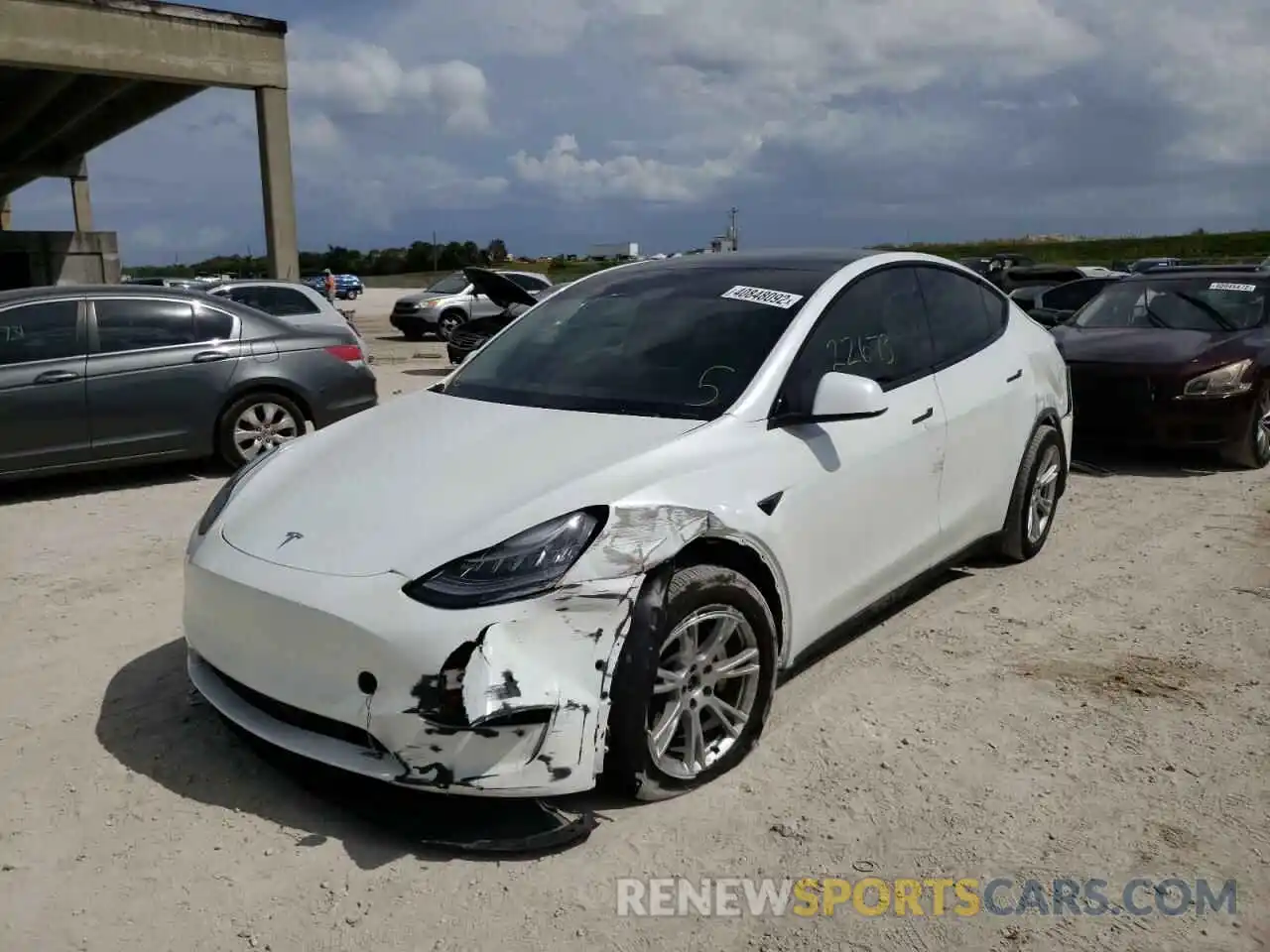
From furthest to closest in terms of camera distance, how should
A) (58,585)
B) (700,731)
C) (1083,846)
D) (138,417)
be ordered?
1. (138,417)
2. (58,585)
3. (700,731)
4. (1083,846)

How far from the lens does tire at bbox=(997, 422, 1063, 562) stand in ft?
17.3

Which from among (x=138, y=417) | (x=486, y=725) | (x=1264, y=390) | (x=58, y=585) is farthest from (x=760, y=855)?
(x=1264, y=390)

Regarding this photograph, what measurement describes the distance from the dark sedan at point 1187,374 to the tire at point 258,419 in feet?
19.6

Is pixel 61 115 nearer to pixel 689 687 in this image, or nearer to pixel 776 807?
pixel 689 687

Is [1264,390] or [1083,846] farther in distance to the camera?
[1264,390]

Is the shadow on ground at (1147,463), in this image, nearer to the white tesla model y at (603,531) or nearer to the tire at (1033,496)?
the tire at (1033,496)

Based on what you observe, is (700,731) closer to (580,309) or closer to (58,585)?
(580,309)

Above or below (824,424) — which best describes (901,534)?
below

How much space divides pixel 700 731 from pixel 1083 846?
3.71ft

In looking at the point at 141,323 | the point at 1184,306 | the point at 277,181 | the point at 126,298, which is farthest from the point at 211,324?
the point at 277,181

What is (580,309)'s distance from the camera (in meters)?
4.57

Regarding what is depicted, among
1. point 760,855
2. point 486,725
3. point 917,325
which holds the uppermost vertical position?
point 917,325

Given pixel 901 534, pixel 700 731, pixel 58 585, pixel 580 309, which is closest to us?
pixel 700 731

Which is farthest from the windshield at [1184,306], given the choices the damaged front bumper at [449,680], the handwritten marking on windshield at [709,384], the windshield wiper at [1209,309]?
the damaged front bumper at [449,680]
